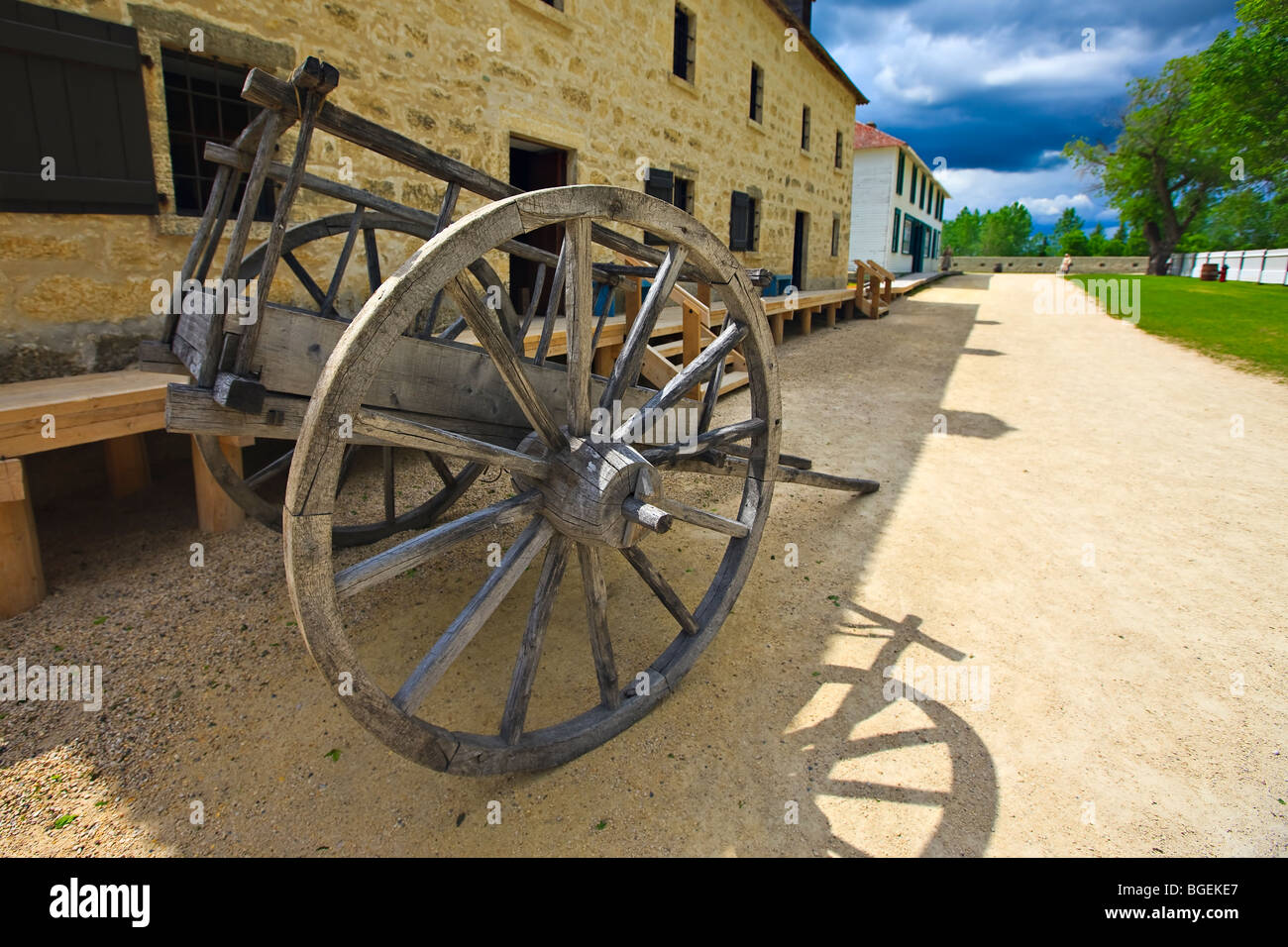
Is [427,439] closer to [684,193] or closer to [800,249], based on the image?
[684,193]

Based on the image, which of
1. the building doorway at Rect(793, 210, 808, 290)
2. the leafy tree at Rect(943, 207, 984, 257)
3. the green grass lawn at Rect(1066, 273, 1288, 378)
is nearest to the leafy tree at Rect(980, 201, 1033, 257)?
the leafy tree at Rect(943, 207, 984, 257)

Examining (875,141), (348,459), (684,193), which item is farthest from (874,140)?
(348,459)

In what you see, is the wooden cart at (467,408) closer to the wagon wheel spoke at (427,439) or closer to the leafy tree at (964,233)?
the wagon wheel spoke at (427,439)

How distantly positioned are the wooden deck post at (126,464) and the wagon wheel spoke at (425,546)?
3497 mm

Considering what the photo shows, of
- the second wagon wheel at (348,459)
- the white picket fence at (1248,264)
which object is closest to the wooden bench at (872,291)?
the second wagon wheel at (348,459)

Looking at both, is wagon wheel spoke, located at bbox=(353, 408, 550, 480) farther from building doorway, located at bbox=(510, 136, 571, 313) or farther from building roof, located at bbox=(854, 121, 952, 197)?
building roof, located at bbox=(854, 121, 952, 197)

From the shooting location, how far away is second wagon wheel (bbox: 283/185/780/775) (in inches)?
65.6

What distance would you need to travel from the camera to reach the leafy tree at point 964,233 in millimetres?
81312

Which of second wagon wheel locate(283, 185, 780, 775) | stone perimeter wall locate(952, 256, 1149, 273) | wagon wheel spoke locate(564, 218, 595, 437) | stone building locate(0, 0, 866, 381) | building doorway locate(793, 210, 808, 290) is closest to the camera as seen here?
second wagon wheel locate(283, 185, 780, 775)

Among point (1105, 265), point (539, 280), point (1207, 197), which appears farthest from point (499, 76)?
point (1105, 265)

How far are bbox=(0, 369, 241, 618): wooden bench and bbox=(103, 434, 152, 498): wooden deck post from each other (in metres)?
0.73

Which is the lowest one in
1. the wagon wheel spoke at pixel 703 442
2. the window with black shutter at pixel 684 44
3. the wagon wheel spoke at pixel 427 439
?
the wagon wheel spoke at pixel 703 442

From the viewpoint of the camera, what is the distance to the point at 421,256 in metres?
1.72

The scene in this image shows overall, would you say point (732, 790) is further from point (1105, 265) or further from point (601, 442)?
point (1105, 265)
